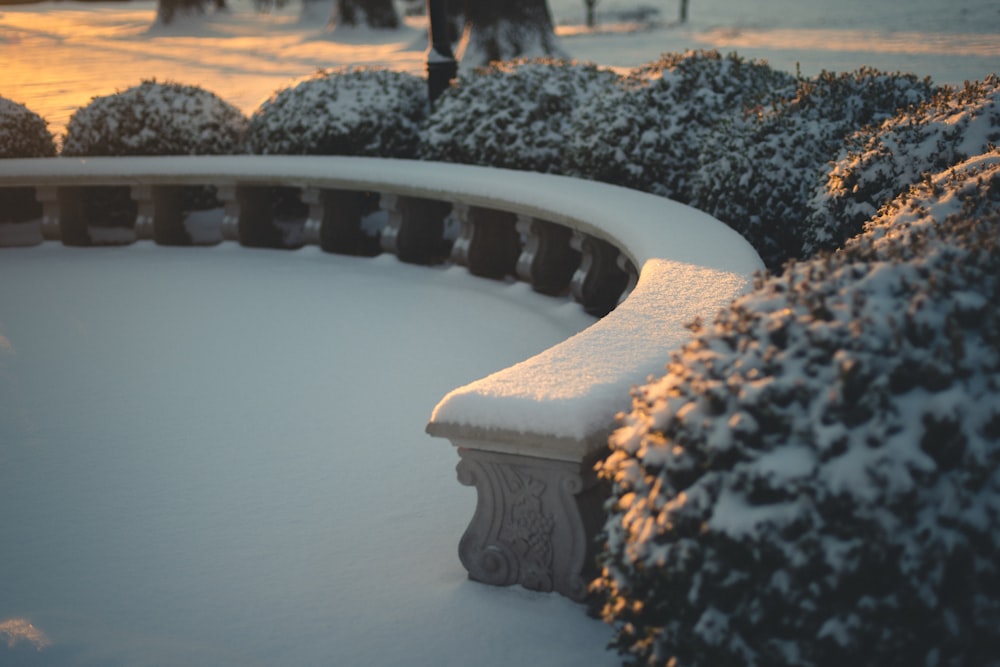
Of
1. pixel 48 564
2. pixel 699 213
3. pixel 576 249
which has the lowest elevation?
pixel 48 564

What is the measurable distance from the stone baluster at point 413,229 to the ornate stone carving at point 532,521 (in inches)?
212

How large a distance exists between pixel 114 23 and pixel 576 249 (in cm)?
3784

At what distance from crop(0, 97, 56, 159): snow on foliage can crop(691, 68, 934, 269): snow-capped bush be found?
26.4 ft

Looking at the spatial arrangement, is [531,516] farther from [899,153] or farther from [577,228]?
[577,228]

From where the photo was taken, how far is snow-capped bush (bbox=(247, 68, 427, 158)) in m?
9.66

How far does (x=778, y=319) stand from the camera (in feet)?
8.29

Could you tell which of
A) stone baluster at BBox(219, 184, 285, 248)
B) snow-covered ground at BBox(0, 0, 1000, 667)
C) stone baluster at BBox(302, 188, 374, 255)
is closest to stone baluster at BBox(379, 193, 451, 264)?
snow-covered ground at BBox(0, 0, 1000, 667)

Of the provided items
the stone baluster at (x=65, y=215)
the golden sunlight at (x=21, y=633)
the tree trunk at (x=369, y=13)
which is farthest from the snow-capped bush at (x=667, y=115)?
the tree trunk at (x=369, y=13)

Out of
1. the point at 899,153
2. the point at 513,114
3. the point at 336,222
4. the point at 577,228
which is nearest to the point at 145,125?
the point at 336,222

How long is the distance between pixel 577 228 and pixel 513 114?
2370 mm

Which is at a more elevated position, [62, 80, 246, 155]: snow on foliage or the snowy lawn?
[62, 80, 246, 155]: snow on foliage

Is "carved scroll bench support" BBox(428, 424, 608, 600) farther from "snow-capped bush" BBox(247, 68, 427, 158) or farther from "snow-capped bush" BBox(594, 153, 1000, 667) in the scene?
"snow-capped bush" BBox(247, 68, 427, 158)

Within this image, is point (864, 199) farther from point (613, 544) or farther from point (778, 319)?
point (613, 544)

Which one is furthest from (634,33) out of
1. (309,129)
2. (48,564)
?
(48,564)
